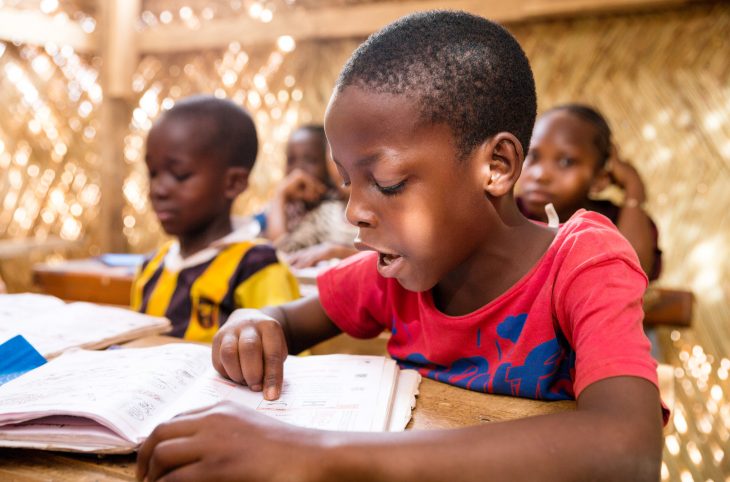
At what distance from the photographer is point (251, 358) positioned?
71 cm

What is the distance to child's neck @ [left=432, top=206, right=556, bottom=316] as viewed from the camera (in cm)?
78

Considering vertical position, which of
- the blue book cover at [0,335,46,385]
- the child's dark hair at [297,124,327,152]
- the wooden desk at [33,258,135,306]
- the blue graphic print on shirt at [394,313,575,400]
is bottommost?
the wooden desk at [33,258,135,306]

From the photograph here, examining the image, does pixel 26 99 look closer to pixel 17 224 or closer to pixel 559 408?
pixel 17 224

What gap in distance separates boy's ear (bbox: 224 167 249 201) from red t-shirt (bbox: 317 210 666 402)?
0.62 meters

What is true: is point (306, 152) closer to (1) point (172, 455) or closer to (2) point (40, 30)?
(2) point (40, 30)

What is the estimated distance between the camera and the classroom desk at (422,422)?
0.52 m

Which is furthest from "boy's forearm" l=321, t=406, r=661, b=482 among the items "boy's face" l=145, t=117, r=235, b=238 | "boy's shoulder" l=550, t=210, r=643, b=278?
"boy's face" l=145, t=117, r=235, b=238

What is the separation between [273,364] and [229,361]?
53 mm

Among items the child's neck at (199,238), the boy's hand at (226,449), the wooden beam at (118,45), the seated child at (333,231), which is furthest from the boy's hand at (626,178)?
the wooden beam at (118,45)

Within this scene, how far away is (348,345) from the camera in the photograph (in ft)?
4.87

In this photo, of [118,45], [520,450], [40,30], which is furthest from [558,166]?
[40,30]

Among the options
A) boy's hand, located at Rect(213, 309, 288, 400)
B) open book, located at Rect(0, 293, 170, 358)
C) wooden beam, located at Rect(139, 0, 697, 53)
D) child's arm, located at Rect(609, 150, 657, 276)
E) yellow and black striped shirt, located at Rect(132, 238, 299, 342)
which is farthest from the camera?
wooden beam, located at Rect(139, 0, 697, 53)

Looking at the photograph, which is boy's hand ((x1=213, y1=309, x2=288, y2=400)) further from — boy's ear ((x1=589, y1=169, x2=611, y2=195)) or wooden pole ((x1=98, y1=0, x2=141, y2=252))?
wooden pole ((x1=98, y1=0, x2=141, y2=252))

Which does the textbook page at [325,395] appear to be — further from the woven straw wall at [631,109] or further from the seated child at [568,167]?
the woven straw wall at [631,109]
